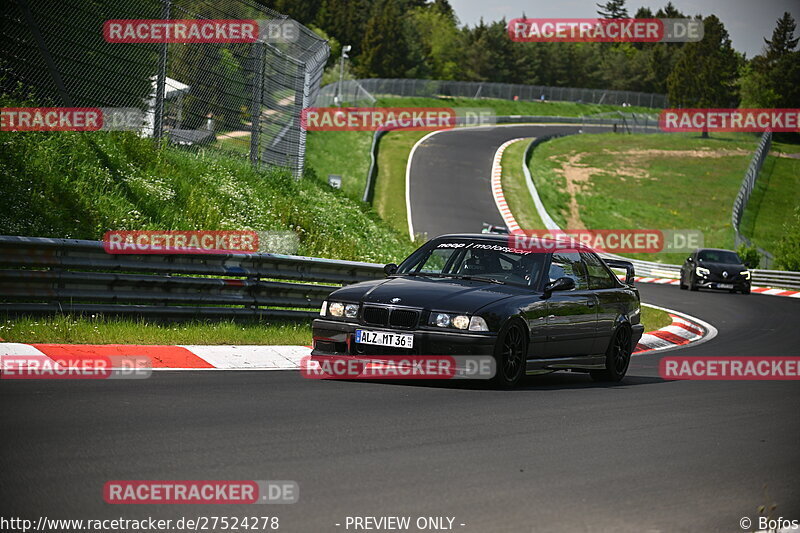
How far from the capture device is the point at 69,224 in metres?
14.4

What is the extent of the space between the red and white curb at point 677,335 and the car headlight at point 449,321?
8297mm

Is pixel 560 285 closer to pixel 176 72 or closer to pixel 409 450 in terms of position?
pixel 409 450

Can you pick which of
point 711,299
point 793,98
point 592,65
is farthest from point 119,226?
point 592,65

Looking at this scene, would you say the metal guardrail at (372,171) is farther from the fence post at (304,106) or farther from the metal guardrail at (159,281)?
the metal guardrail at (159,281)

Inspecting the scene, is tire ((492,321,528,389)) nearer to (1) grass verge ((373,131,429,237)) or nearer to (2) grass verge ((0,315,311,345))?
(2) grass verge ((0,315,311,345))

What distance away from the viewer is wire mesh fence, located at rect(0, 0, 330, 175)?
15.2 m

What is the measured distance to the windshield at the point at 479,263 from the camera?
10.7m

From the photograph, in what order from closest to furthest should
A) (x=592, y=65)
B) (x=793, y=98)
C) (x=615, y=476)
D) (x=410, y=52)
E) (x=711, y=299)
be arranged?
(x=615, y=476)
(x=711, y=299)
(x=793, y=98)
(x=410, y=52)
(x=592, y=65)

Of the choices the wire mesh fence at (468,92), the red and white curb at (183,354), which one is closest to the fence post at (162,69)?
the red and white curb at (183,354)

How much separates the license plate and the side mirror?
1699 millimetres

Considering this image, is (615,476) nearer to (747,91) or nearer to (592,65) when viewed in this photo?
(747,91)

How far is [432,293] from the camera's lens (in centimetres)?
987

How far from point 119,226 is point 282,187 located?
5.63 meters

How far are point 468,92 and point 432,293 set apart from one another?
332 ft
